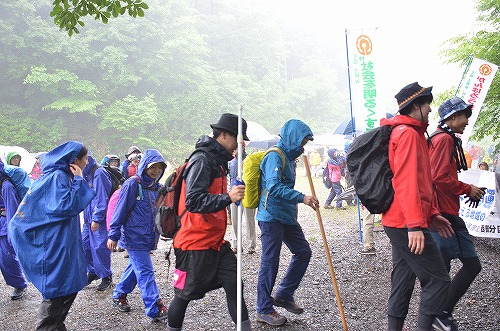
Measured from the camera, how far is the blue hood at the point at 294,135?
468cm

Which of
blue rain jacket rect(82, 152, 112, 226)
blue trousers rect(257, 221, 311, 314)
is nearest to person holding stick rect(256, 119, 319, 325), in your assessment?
blue trousers rect(257, 221, 311, 314)

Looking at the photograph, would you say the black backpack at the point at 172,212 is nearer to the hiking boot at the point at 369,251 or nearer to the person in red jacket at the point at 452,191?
the person in red jacket at the point at 452,191

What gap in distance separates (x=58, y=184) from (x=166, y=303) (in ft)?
8.42

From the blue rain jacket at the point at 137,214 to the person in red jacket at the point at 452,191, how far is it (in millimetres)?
2995

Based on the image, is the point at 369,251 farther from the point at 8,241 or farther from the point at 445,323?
the point at 8,241

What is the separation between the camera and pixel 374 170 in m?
3.45

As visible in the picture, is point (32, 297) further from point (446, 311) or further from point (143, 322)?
point (446, 311)

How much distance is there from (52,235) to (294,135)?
2.46m

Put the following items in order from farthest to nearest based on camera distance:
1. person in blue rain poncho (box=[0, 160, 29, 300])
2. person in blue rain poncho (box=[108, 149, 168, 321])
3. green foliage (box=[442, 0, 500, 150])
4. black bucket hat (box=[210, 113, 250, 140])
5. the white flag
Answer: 1. green foliage (box=[442, 0, 500, 150])
2. the white flag
3. person in blue rain poncho (box=[0, 160, 29, 300])
4. person in blue rain poncho (box=[108, 149, 168, 321])
5. black bucket hat (box=[210, 113, 250, 140])

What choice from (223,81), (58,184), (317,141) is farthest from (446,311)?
(223,81)

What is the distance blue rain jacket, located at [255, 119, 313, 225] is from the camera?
4551 millimetres

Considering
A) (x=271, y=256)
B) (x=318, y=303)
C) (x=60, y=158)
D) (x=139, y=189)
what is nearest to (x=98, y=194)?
(x=139, y=189)

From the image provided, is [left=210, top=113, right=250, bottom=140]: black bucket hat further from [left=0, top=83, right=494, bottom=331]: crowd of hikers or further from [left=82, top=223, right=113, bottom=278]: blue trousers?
[left=82, top=223, right=113, bottom=278]: blue trousers

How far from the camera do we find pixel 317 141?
3541 cm
